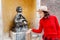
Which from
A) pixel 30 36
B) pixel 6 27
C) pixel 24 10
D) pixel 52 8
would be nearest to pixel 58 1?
pixel 52 8

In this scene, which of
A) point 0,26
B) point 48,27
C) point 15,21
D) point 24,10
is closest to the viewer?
point 48,27

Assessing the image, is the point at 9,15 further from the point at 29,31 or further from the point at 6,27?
the point at 29,31

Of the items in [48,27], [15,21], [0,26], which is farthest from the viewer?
[15,21]

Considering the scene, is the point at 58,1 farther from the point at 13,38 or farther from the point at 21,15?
the point at 13,38

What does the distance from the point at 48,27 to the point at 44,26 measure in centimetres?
5

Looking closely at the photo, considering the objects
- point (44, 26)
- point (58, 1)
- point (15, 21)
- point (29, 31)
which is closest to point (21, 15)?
point (15, 21)

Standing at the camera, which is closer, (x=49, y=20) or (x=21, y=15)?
(x=49, y=20)

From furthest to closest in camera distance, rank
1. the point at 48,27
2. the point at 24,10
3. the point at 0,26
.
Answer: the point at 24,10
the point at 0,26
the point at 48,27

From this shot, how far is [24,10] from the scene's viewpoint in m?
2.04

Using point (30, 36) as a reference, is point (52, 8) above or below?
above

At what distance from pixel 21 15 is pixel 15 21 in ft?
0.34

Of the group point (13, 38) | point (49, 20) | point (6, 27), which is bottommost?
point (13, 38)

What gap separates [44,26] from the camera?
1.66 meters

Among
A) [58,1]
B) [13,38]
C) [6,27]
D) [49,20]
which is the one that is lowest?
[13,38]
